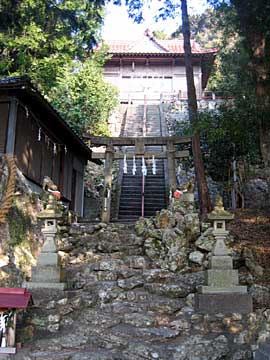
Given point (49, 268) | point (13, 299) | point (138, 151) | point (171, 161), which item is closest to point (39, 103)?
point (138, 151)

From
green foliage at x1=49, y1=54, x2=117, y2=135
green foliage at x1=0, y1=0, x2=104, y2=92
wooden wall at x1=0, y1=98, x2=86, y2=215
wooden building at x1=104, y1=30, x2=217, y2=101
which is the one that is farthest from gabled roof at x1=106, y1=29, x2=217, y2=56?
wooden wall at x1=0, y1=98, x2=86, y2=215

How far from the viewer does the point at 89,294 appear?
23.6ft

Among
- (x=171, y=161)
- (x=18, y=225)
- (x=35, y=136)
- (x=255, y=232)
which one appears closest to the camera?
(x=18, y=225)

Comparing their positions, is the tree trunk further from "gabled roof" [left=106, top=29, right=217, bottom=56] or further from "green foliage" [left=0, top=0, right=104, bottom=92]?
"gabled roof" [left=106, top=29, right=217, bottom=56]

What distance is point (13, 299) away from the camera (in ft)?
18.0

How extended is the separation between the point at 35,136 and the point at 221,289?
26.4 ft

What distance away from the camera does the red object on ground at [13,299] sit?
5.43m

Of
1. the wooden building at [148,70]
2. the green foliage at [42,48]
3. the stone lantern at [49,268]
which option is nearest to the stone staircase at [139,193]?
the green foliage at [42,48]

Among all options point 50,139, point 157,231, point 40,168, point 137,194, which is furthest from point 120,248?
point 137,194

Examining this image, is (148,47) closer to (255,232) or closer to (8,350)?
(255,232)

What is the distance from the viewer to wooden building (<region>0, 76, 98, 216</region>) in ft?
34.9

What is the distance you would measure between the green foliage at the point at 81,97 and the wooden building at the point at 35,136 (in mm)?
3765

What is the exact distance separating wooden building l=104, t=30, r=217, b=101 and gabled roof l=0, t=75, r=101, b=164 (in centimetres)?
1556

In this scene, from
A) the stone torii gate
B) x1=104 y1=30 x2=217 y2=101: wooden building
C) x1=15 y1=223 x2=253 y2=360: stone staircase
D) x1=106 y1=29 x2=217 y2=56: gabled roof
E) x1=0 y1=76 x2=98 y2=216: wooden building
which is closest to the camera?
x1=15 y1=223 x2=253 y2=360: stone staircase
